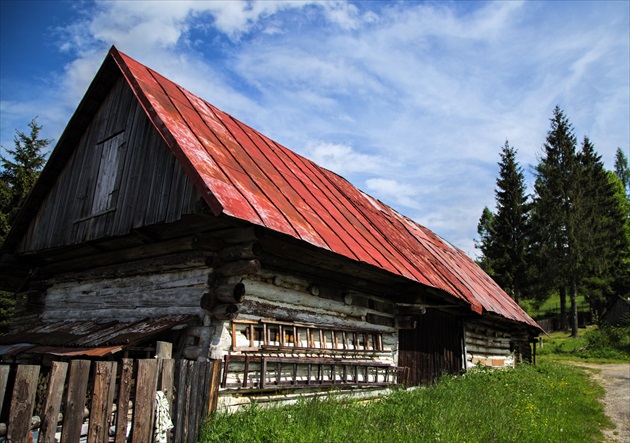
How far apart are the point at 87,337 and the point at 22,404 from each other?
10.7ft

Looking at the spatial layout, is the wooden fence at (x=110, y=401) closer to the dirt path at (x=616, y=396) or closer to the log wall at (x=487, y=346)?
the dirt path at (x=616, y=396)

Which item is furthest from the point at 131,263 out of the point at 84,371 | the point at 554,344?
the point at 554,344

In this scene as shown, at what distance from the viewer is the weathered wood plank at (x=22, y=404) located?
3.82 m

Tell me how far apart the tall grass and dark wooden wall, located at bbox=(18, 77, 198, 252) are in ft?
9.72

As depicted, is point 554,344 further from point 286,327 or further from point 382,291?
point 286,327

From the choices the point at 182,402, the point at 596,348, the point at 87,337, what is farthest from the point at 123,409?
the point at 596,348

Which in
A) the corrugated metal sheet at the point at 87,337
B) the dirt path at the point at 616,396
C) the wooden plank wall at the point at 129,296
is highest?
the wooden plank wall at the point at 129,296

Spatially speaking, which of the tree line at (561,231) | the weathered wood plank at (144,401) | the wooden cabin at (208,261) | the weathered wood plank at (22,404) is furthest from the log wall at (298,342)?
the tree line at (561,231)

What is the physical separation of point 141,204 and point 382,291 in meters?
4.99

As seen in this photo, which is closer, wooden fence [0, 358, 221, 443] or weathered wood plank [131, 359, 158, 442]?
wooden fence [0, 358, 221, 443]

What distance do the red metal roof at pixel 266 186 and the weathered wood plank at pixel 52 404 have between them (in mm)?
2326

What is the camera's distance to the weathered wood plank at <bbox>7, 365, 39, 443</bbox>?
3824mm

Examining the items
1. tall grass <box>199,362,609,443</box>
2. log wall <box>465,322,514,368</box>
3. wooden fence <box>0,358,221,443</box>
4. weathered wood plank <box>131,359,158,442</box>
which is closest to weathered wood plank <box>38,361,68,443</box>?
wooden fence <box>0,358,221,443</box>

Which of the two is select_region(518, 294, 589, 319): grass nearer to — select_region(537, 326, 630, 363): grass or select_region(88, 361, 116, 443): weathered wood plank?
select_region(537, 326, 630, 363): grass
